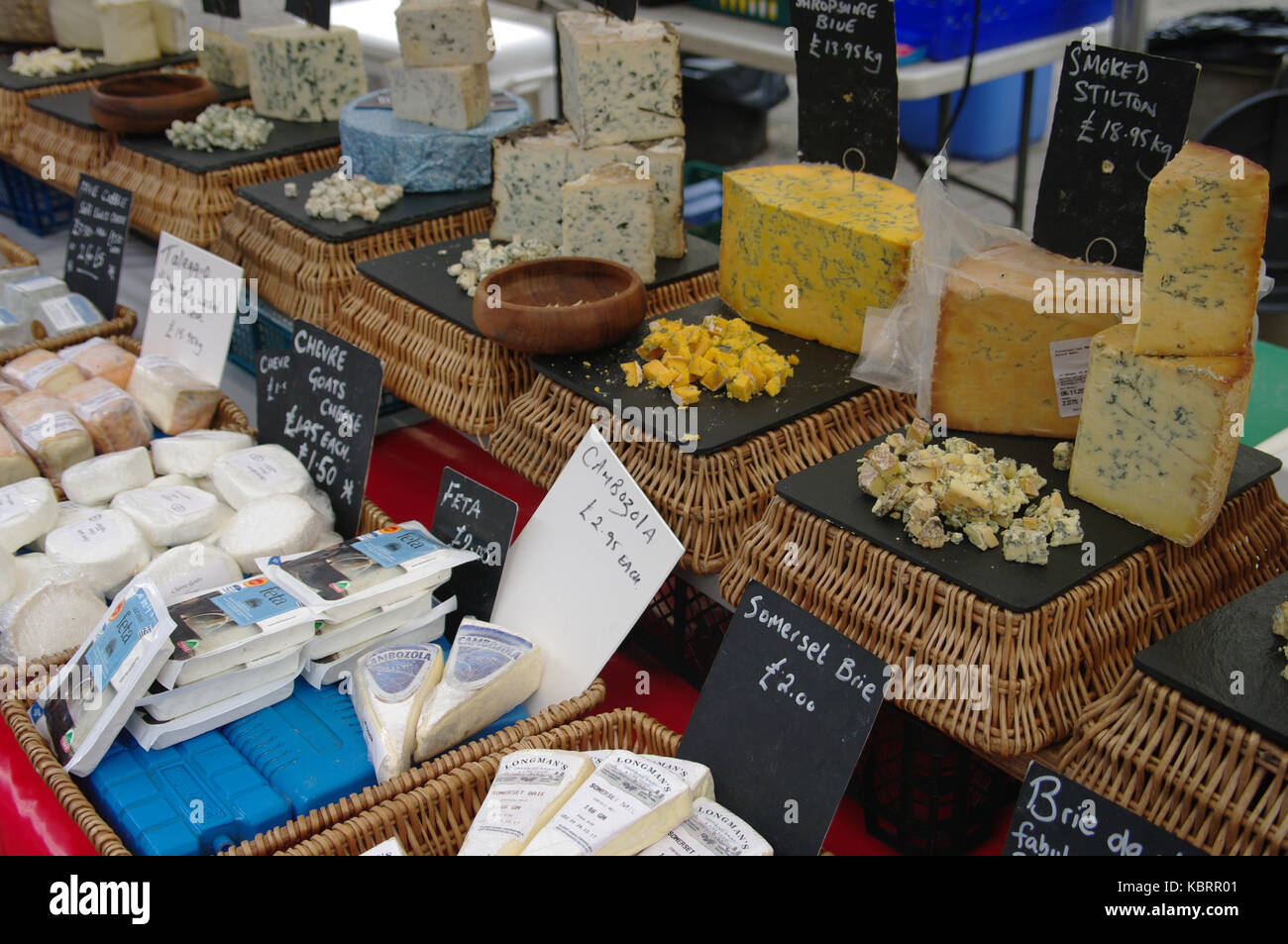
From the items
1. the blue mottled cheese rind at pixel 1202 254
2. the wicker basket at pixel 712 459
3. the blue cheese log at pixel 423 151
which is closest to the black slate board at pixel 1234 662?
the blue mottled cheese rind at pixel 1202 254

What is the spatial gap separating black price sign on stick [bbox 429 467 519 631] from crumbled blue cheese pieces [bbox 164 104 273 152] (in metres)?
1.47

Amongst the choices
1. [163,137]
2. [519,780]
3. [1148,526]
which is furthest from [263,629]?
[163,137]

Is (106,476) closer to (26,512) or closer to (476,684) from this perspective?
(26,512)

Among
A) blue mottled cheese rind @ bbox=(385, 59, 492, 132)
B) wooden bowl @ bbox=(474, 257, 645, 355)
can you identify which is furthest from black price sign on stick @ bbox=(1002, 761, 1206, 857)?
blue mottled cheese rind @ bbox=(385, 59, 492, 132)

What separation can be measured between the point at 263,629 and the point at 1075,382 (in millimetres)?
1069

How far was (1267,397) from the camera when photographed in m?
1.92

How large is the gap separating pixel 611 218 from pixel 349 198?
0.68 m

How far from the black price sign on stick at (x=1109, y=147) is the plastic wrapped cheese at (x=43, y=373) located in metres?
1.71

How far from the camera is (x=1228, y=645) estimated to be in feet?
3.92

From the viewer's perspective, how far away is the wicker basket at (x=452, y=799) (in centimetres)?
127

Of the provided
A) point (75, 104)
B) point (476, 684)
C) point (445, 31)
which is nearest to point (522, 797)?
point (476, 684)

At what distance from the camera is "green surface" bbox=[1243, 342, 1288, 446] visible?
1828mm

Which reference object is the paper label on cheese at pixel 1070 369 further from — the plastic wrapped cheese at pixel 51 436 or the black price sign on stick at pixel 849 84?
the plastic wrapped cheese at pixel 51 436

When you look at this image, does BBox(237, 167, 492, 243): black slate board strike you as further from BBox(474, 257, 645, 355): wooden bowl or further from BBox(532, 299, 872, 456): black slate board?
BBox(532, 299, 872, 456): black slate board
